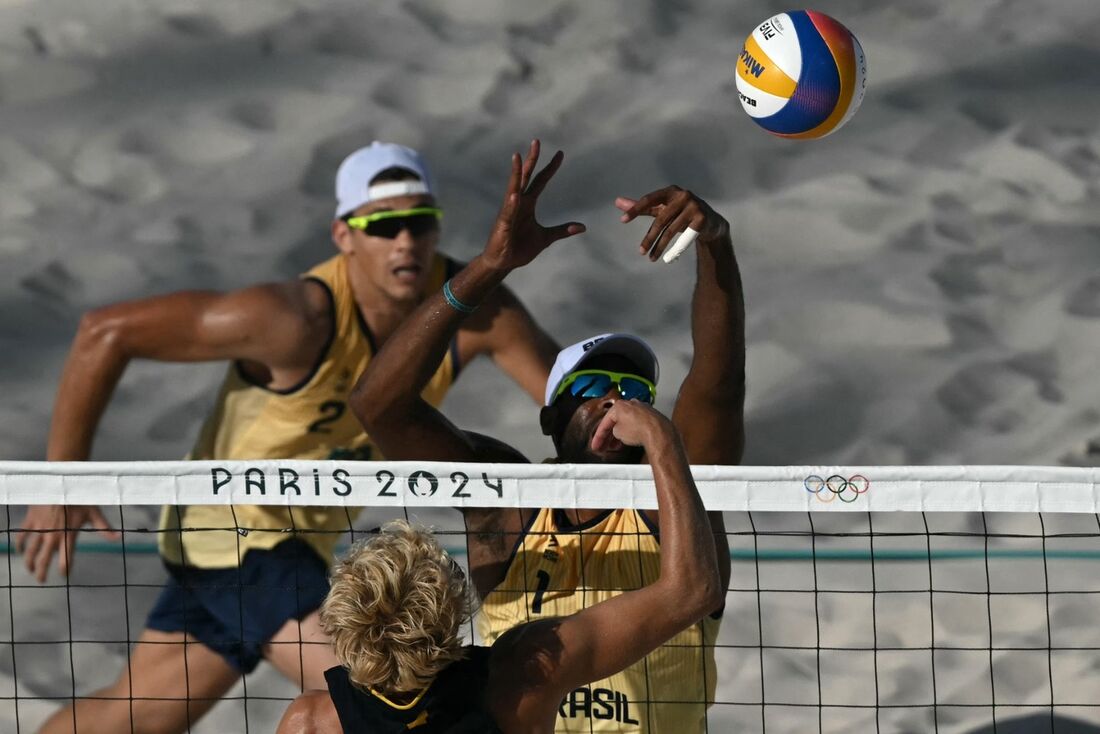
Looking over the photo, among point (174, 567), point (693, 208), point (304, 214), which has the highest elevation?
point (304, 214)

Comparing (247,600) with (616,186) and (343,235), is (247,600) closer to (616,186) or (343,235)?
(343,235)

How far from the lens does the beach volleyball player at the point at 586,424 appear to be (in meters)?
3.44

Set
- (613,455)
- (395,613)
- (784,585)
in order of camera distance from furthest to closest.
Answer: (784,585) < (613,455) < (395,613)

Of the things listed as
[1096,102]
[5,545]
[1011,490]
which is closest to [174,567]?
[5,545]

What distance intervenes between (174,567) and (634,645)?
258cm

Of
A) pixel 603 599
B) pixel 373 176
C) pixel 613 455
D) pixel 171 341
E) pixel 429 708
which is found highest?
pixel 373 176

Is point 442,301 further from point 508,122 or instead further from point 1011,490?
point 508,122

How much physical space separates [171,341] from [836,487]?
2.27 metres

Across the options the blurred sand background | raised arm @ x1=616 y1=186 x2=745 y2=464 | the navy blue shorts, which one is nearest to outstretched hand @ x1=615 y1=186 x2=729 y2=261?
raised arm @ x1=616 y1=186 x2=745 y2=464

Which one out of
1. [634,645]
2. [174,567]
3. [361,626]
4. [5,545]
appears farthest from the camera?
[5,545]

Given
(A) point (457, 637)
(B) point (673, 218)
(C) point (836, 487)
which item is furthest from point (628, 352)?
(A) point (457, 637)

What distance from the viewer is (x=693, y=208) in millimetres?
3502

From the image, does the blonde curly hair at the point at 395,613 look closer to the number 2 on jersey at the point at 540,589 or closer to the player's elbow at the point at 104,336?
the number 2 on jersey at the point at 540,589

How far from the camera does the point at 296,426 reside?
504 centimetres
